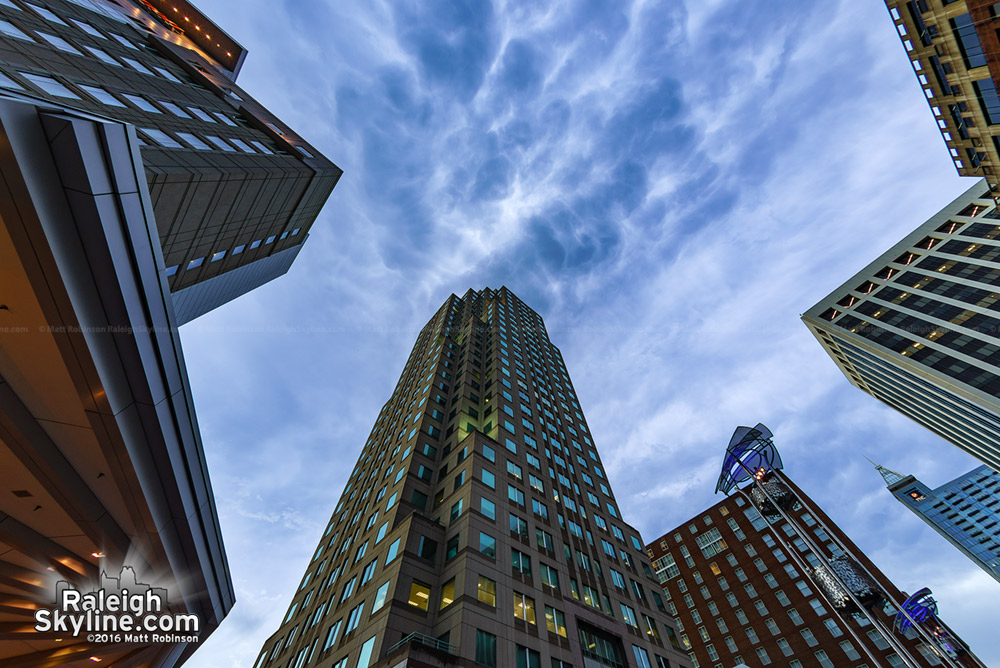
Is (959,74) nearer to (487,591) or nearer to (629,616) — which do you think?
(629,616)

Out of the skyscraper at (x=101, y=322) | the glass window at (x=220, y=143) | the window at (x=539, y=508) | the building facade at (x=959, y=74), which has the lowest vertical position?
the skyscraper at (x=101, y=322)

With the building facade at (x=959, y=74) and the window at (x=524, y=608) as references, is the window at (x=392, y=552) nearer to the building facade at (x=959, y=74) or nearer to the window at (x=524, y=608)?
the window at (x=524, y=608)

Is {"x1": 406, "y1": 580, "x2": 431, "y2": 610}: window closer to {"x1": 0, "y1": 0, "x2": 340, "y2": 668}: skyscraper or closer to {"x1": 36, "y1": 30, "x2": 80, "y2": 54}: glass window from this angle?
{"x1": 0, "y1": 0, "x2": 340, "y2": 668}: skyscraper

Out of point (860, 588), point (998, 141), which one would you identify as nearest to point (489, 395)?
point (860, 588)

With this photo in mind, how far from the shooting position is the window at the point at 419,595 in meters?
24.8

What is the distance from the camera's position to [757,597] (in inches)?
2657

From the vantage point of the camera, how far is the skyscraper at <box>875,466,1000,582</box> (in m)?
132

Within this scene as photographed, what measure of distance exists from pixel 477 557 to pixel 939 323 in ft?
265

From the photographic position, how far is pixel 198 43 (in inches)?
2259

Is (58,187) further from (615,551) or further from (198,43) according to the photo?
(198,43)

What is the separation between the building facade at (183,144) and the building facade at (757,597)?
70.7 metres

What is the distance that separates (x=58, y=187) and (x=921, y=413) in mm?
118463

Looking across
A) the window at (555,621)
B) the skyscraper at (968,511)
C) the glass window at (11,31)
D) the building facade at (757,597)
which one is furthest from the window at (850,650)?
the skyscraper at (968,511)

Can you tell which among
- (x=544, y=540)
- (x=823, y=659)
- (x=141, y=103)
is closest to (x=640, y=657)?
(x=544, y=540)
